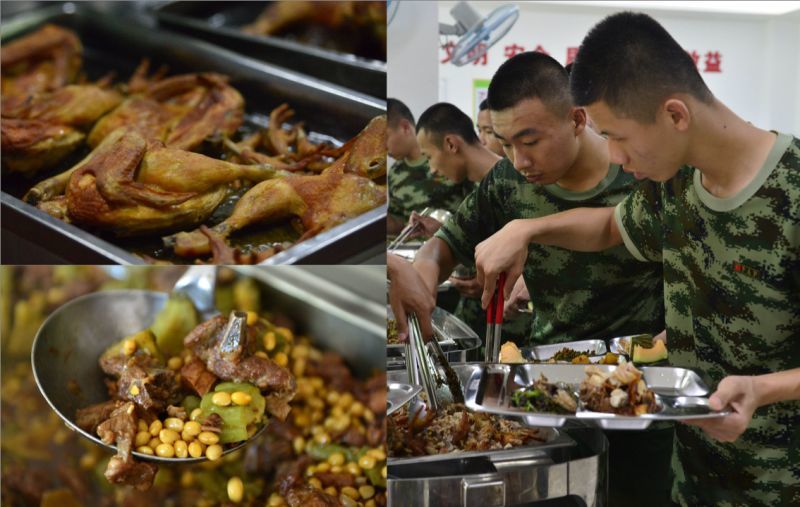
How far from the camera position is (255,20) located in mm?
1866

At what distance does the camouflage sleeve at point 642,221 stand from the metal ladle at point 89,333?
92cm

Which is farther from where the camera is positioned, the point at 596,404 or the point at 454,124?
the point at 454,124

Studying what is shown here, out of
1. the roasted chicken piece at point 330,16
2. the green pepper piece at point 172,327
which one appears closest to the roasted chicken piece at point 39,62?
the roasted chicken piece at point 330,16

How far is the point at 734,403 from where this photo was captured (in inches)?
60.9

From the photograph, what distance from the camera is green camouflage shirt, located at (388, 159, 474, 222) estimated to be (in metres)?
1.95

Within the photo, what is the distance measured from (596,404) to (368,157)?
0.74 metres

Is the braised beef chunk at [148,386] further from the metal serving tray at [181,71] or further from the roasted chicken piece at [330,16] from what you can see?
the roasted chicken piece at [330,16]

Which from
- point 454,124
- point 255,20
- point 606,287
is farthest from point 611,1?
point 255,20

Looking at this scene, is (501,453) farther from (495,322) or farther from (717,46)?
(717,46)

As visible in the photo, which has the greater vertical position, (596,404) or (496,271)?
(496,271)

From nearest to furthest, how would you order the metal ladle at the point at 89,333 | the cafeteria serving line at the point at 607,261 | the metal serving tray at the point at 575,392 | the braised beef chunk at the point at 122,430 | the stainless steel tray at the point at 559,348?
the metal serving tray at the point at 575,392
the cafeteria serving line at the point at 607,261
the braised beef chunk at the point at 122,430
the metal ladle at the point at 89,333
the stainless steel tray at the point at 559,348

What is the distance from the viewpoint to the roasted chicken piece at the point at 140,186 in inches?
69.9

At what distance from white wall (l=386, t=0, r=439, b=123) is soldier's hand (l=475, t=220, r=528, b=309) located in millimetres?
356

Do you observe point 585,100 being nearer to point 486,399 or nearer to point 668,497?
point 486,399
